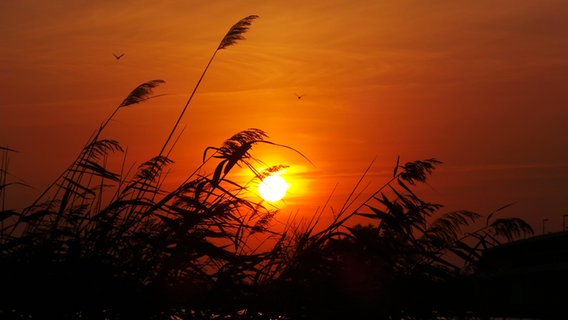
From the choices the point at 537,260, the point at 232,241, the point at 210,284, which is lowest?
the point at 210,284

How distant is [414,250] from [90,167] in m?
2.98

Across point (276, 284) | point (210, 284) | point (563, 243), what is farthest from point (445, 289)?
point (563, 243)

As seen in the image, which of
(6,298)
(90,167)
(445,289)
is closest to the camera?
(6,298)

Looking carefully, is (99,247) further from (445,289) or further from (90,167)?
(445,289)

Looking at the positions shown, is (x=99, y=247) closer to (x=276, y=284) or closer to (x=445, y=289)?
(x=276, y=284)

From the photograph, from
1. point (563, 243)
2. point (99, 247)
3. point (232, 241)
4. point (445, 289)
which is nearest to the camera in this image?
point (99, 247)

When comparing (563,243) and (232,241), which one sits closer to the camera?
(232,241)

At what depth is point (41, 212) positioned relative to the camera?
590cm

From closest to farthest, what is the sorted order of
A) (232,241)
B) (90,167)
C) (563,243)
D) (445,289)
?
(232,241)
(90,167)
(445,289)
(563,243)

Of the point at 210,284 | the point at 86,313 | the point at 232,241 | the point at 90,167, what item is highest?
the point at 90,167

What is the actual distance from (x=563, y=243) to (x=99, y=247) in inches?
1739

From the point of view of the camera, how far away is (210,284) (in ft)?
18.6

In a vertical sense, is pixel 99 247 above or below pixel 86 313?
above

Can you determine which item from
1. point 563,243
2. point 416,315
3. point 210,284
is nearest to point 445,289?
point 416,315
